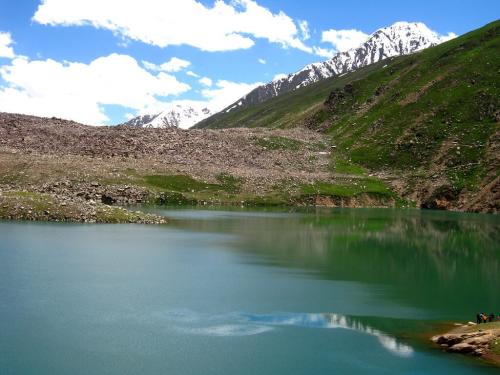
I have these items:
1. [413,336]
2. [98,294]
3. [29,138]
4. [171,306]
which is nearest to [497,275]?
[413,336]

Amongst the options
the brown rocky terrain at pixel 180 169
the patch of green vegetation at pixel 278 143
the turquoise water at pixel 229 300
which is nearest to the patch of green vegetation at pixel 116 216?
the turquoise water at pixel 229 300

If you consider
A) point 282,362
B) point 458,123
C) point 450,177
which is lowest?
point 282,362

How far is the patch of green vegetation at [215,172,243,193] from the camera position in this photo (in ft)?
416

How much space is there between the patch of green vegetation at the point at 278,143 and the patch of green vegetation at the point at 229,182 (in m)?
32.8

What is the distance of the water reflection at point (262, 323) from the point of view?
2934cm

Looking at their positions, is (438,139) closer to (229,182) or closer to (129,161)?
(229,182)

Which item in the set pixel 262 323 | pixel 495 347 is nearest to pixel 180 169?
pixel 262 323

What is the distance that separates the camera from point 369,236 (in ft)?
243

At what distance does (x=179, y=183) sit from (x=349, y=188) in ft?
144

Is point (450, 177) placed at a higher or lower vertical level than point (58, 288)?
higher

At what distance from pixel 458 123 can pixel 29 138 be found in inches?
4847

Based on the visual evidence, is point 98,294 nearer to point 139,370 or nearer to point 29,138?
point 139,370

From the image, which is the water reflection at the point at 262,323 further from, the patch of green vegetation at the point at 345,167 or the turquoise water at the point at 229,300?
the patch of green vegetation at the point at 345,167

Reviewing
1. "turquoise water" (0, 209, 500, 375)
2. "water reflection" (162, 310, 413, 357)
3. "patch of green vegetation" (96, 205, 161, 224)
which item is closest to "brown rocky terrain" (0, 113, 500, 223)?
"patch of green vegetation" (96, 205, 161, 224)
